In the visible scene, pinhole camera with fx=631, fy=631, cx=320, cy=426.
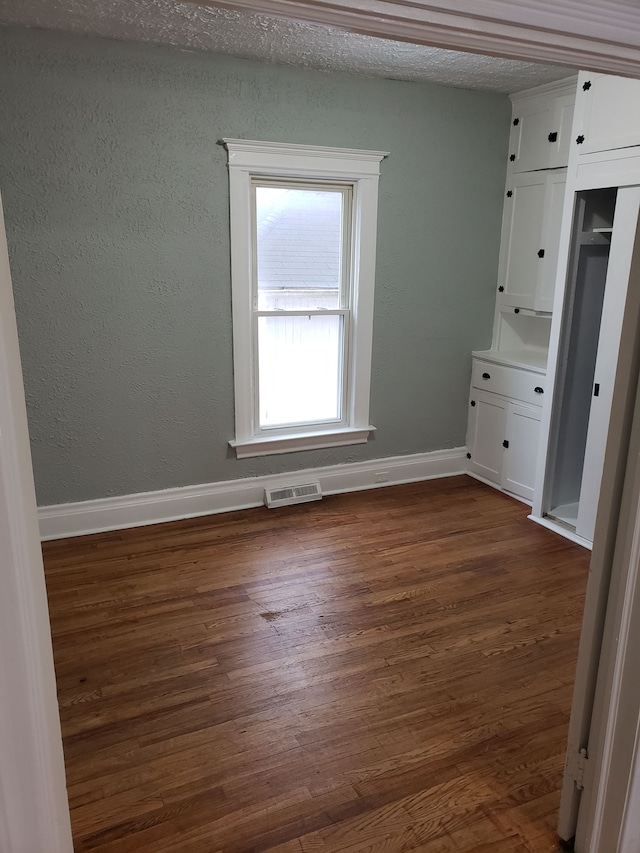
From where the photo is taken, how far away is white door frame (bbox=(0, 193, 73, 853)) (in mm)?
943

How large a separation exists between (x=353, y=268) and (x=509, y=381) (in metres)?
1.29

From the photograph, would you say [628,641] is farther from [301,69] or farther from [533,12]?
[301,69]

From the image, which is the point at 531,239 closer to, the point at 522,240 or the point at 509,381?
the point at 522,240

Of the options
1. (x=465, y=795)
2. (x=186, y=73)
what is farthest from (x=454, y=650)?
(x=186, y=73)

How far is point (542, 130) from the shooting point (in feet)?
13.0

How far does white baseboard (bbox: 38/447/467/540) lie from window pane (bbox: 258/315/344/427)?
39 cm

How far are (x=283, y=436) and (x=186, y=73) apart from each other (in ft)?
7.01

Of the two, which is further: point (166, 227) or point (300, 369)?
point (300, 369)

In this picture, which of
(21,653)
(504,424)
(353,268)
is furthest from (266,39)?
(21,653)

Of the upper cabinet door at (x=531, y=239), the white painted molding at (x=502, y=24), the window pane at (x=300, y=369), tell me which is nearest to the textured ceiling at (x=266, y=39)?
the upper cabinet door at (x=531, y=239)

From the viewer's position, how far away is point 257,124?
3.56 metres

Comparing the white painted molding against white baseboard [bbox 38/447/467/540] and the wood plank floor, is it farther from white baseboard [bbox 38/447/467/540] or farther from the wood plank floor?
white baseboard [bbox 38/447/467/540]

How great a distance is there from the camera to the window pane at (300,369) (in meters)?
4.02

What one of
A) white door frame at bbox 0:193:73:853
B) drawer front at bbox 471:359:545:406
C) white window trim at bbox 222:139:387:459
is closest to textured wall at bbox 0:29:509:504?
white window trim at bbox 222:139:387:459
